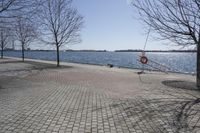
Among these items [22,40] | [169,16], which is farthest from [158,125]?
[22,40]

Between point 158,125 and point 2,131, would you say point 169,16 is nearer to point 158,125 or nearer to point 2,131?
point 158,125

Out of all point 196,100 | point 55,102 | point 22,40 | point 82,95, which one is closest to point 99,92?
point 82,95

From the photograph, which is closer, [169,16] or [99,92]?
[99,92]

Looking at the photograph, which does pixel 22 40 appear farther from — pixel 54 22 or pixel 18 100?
pixel 18 100

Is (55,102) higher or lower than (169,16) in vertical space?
lower

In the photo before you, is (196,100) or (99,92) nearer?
(196,100)

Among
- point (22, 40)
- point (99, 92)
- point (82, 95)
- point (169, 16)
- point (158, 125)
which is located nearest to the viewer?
point (158, 125)

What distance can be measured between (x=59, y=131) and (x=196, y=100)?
546 centimetres

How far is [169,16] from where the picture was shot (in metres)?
12.5

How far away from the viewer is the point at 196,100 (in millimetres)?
9539

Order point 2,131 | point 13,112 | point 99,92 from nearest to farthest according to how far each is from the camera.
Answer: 1. point 2,131
2. point 13,112
3. point 99,92

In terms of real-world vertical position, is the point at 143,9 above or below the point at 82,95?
above

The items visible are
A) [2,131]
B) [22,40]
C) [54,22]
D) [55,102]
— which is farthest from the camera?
[22,40]

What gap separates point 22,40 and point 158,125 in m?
34.8
